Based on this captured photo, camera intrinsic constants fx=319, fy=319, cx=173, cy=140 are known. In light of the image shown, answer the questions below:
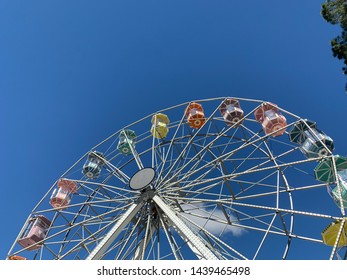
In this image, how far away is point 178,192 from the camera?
40.4ft

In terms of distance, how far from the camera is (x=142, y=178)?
12398mm

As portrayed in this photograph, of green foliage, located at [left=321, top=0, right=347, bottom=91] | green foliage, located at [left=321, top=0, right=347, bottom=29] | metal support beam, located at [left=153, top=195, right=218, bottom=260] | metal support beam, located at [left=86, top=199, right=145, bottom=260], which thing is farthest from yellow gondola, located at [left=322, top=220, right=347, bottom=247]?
green foliage, located at [left=321, top=0, right=347, bottom=29]

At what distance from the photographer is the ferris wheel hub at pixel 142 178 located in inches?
472

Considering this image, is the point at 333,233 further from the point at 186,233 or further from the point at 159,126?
the point at 159,126

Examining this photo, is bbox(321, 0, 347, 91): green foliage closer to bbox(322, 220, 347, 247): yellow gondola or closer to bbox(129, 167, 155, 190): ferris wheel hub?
bbox(322, 220, 347, 247): yellow gondola

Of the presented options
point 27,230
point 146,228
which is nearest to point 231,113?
point 146,228

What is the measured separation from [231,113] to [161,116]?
375 centimetres

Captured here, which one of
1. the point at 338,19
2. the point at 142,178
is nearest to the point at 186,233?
the point at 142,178

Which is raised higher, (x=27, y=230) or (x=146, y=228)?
(x=27, y=230)

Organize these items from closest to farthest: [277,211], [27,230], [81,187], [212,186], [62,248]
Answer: [277,211], [212,186], [62,248], [27,230], [81,187]

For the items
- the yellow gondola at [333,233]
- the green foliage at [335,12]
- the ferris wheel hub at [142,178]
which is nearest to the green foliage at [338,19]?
the green foliage at [335,12]

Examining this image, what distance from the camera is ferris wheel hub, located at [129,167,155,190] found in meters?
12.0

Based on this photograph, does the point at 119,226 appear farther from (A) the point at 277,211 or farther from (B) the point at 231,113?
(B) the point at 231,113
